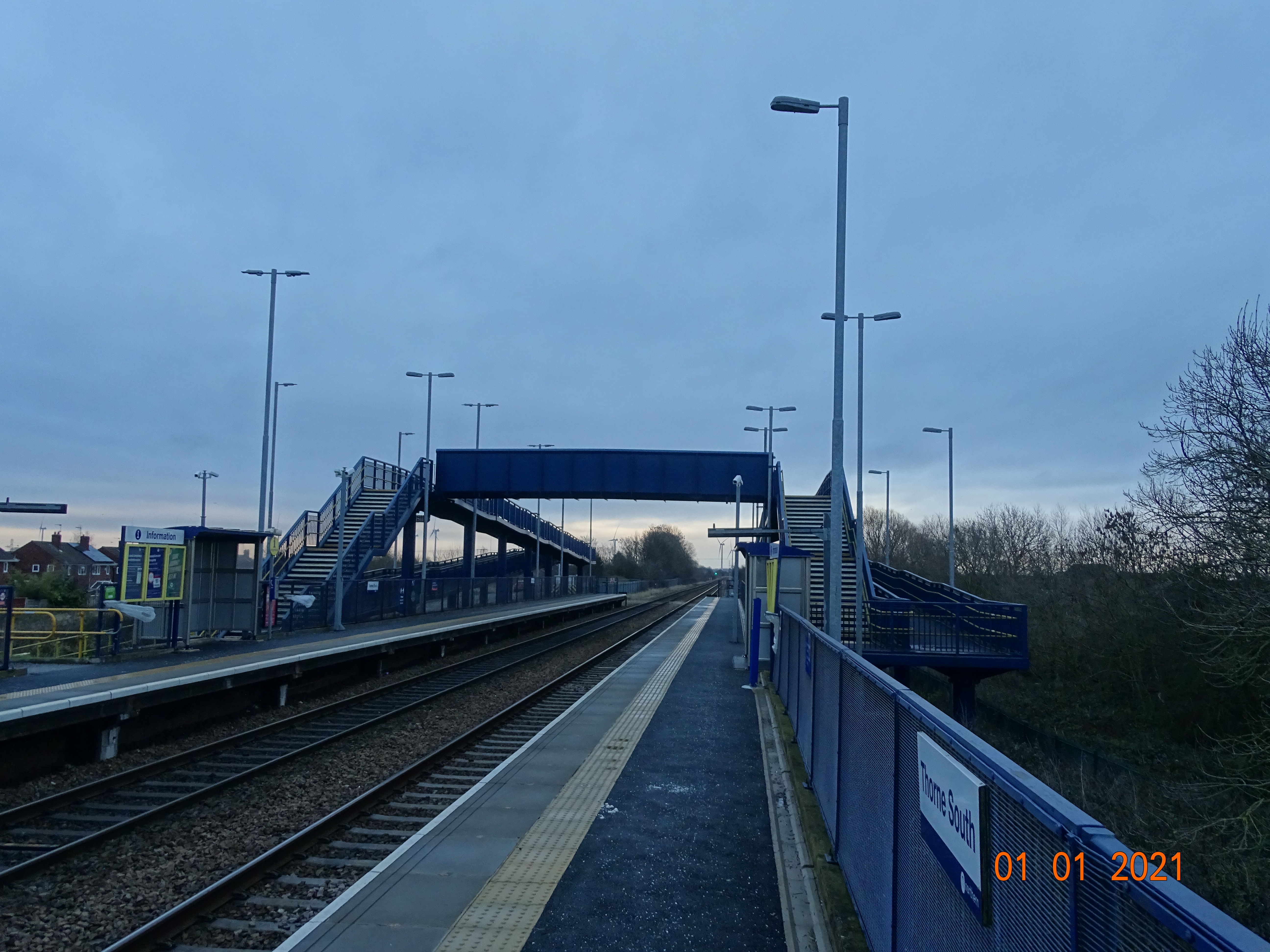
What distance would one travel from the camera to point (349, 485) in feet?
110

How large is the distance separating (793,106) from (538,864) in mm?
10331

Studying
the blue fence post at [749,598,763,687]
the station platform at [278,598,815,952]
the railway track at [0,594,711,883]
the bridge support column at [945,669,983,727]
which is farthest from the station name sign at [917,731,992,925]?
the bridge support column at [945,669,983,727]

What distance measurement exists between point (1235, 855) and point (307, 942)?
12.2 meters

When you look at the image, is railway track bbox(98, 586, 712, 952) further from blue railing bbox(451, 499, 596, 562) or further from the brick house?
the brick house

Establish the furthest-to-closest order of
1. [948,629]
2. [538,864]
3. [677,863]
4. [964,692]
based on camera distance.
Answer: [964,692]
[948,629]
[677,863]
[538,864]

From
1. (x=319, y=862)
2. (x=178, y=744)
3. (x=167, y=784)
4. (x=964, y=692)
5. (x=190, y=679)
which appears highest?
(x=190, y=679)

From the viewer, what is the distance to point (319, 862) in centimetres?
713

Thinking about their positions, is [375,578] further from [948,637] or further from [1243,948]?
[1243,948]

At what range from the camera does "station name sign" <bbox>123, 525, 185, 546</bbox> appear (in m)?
17.6

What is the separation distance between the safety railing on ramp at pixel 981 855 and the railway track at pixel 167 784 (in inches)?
245

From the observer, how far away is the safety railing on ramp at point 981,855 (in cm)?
200

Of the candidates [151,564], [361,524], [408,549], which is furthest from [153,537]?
[408,549]

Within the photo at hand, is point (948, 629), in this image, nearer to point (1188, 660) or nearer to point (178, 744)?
point (1188, 660)

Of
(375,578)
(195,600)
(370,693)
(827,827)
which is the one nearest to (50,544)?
(375,578)
